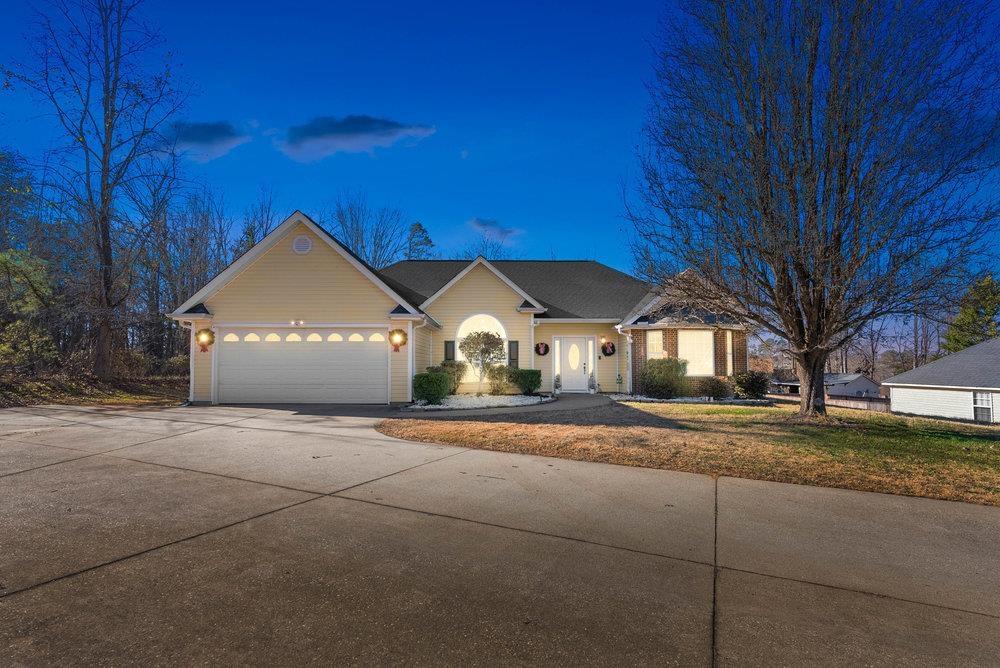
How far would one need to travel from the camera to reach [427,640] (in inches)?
91.4

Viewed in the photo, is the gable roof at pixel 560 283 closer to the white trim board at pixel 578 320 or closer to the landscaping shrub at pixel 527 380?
the white trim board at pixel 578 320

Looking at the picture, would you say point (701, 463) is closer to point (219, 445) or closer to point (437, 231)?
point (219, 445)

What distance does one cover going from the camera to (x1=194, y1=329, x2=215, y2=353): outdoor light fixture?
48.3 ft

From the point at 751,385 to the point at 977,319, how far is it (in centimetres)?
2689

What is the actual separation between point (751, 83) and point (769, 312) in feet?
15.5

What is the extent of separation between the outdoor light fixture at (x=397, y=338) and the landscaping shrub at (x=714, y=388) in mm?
10634

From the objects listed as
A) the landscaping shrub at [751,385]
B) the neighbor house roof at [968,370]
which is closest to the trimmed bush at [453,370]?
the landscaping shrub at [751,385]

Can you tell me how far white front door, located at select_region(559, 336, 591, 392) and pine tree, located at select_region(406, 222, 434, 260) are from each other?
19.9 metres

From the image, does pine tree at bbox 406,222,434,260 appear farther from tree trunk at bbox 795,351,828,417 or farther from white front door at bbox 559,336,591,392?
tree trunk at bbox 795,351,828,417

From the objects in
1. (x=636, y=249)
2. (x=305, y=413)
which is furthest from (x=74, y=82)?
(x=636, y=249)

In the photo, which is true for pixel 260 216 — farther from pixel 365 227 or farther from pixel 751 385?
pixel 751 385

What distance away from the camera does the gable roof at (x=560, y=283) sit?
64.3ft

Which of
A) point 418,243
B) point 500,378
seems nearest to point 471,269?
point 500,378

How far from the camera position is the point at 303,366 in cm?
1495
